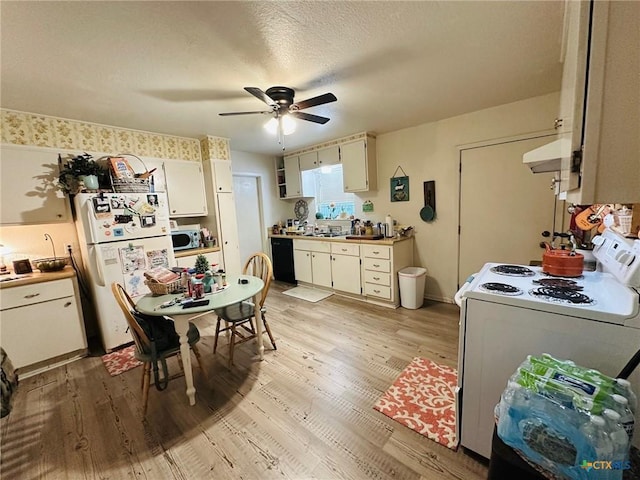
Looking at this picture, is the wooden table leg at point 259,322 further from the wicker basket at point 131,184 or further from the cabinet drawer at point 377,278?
the wicker basket at point 131,184

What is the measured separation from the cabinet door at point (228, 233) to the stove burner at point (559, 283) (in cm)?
340

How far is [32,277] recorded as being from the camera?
2334mm

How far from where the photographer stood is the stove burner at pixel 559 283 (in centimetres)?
126

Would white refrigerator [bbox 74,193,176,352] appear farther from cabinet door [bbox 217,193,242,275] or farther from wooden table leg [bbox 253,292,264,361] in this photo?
wooden table leg [bbox 253,292,264,361]

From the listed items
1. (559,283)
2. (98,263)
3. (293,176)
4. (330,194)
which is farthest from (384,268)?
(98,263)

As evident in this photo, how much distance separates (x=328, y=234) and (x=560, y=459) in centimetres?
366

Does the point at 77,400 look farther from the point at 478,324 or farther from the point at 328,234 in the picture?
the point at 328,234

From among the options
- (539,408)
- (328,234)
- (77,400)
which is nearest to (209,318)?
(77,400)

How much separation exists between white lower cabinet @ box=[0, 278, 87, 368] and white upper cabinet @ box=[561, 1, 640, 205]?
3696 millimetres

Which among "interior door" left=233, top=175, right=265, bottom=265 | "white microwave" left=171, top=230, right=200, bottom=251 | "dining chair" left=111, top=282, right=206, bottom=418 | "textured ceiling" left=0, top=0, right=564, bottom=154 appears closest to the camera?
"textured ceiling" left=0, top=0, right=564, bottom=154

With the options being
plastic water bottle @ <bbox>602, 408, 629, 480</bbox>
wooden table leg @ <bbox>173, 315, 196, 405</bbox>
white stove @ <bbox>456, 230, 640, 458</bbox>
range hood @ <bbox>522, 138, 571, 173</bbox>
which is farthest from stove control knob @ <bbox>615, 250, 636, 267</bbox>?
wooden table leg @ <bbox>173, 315, 196, 405</bbox>

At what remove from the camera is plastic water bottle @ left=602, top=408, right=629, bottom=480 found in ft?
2.37

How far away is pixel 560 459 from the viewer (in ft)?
2.56

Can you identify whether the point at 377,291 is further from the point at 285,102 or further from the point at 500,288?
the point at 285,102
